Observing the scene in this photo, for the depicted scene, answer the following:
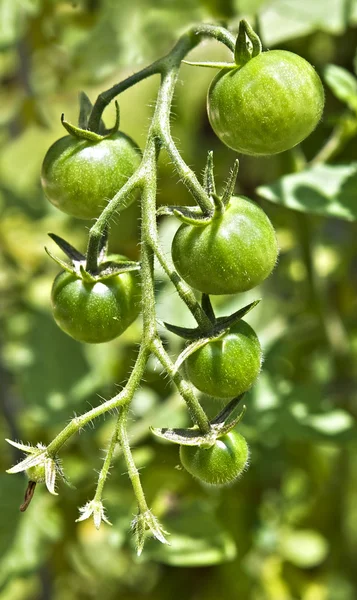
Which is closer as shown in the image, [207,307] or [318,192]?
[207,307]

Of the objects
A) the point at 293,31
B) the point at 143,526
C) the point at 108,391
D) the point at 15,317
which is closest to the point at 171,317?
the point at 108,391

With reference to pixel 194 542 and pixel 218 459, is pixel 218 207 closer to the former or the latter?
pixel 218 459

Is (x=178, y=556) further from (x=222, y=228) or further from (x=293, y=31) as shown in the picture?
(x=293, y=31)

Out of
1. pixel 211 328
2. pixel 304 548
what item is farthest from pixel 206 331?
pixel 304 548

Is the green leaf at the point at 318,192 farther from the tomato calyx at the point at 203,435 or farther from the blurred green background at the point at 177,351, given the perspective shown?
the tomato calyx at the point at 203,435

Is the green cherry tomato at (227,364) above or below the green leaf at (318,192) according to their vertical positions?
above

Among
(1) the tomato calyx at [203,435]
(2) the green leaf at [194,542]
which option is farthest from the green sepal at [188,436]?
(2) the green leaf at [194,542]
